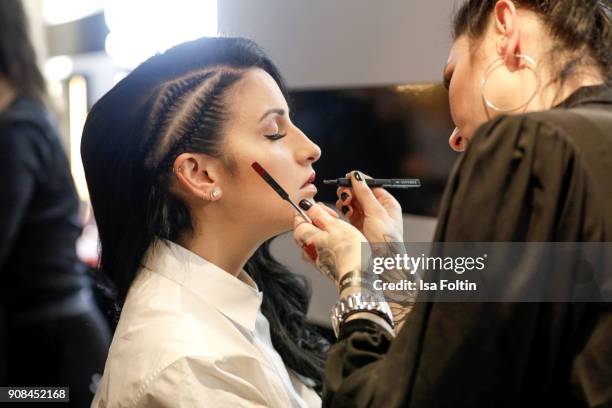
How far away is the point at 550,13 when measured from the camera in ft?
2.67

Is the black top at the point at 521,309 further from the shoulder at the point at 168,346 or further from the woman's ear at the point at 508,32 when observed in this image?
the shoulder at the point at 168,346

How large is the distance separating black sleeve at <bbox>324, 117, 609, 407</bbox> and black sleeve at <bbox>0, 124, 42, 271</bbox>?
63 cm

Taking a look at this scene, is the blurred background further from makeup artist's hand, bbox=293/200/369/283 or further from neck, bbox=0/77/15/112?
makeup artist's hand, bbox=293/200/369/283

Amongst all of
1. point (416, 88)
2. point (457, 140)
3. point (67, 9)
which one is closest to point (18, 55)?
point (67, 9)

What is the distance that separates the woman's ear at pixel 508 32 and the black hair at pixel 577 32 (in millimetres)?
15

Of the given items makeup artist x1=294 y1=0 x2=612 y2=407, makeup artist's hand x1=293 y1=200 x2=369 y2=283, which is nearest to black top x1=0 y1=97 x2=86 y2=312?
makeup artist's hand x1=293 y1=200 x2=369 y2=283

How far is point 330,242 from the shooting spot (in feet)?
3.07

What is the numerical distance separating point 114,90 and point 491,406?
2.51 ft

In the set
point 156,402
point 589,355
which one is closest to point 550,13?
point 589,355

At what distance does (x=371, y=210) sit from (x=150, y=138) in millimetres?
367

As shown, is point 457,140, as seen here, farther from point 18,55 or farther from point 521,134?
point 18,55

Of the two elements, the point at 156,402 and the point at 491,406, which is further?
the point at 156,402

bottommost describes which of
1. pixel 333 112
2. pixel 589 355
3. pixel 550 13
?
pixel 333 112

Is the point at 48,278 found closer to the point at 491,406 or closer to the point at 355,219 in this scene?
the point at 355,219
